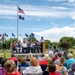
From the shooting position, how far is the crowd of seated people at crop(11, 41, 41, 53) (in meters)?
24.6

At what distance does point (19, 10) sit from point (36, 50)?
10.1 meters

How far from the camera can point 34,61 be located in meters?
7.61

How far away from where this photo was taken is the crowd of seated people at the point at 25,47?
24.6 m

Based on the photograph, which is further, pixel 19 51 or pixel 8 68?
pixel 19 51

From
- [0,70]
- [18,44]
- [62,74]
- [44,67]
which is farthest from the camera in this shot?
[18,44]

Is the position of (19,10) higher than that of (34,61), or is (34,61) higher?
(19,10)

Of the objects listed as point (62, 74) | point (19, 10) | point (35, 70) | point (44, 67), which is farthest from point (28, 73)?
point (19, 10)

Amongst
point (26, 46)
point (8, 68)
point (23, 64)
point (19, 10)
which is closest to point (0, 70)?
point (8, 68)

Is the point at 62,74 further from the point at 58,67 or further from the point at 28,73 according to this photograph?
the point at 28,73

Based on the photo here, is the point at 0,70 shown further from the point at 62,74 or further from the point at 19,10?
the point at 19,10

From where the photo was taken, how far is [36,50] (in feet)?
83.4

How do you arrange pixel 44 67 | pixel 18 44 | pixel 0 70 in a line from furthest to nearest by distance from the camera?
pixel 18 44
pixel 44 67
pixel 0 70

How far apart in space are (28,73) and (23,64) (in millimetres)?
2024

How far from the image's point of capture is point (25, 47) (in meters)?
24.8
